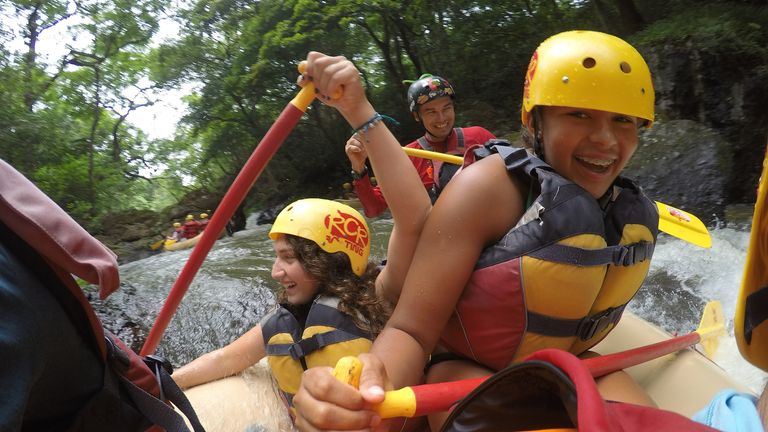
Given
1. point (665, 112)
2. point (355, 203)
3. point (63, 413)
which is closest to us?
point (63, 413)

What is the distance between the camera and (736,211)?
618 centimetres

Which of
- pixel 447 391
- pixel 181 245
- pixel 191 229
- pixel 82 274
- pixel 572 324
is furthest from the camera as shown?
pixel 191 229

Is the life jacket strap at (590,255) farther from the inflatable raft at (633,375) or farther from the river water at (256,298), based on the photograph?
the river water at (256,298)

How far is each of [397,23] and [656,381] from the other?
557 inches

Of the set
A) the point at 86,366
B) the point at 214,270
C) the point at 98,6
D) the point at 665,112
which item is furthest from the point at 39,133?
the point at 86,366

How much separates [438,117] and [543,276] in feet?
8.58

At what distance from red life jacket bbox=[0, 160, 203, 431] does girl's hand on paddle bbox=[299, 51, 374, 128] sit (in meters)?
0.71

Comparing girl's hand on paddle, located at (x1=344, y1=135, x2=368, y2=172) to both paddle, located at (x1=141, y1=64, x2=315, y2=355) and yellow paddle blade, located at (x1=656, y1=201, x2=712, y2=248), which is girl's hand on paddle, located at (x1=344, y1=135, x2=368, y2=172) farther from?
yellow paddle blade, located at (x1=656, y1=201, x2=712, y2=248)

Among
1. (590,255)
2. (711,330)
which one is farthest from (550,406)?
(711,330)

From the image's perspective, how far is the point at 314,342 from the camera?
189 cm

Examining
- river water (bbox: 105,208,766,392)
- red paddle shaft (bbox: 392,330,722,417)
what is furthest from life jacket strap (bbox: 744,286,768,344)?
river water (bbox: 105,208,766,392)

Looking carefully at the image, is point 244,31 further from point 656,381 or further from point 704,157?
point 656,381

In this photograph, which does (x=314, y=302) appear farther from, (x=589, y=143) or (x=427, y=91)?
(x=427, y=91)

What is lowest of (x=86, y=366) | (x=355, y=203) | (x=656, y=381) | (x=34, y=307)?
(x=355, y=203)
